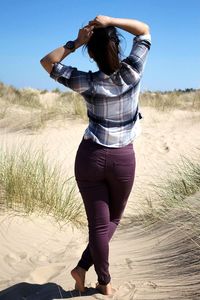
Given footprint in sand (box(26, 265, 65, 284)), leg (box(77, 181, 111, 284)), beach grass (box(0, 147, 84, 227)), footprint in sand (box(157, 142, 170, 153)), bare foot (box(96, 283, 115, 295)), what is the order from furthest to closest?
footprint in sand (box(157, 142, 170, 153))
beach grass (box(0, 147, 84, 227))
footprint in sand (box(26, 265, 65, 284))
bare foot (box(96, 283, 115, 295))
leg (box(77, 181, 111, 284))

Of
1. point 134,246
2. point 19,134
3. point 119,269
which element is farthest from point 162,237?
point 19,134

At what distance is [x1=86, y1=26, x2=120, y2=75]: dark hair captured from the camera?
262 centimetres

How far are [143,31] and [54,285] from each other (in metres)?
1.84

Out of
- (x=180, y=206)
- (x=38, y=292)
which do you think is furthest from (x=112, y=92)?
(x=180, y=206)

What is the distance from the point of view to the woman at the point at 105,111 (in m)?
2.63

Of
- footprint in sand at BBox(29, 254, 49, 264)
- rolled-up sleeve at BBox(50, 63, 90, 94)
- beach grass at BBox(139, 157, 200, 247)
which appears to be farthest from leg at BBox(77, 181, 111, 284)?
footprint in sand at BBox(29, 254, 49, 264)

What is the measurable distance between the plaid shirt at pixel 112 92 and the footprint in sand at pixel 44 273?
1390mm

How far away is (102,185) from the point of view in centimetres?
283

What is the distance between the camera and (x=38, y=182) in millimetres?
5152

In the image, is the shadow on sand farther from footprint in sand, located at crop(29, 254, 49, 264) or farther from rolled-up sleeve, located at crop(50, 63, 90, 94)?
rolled-up sleeve, located at crop(50, 63, 90, 94)

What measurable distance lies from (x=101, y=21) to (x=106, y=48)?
143mm

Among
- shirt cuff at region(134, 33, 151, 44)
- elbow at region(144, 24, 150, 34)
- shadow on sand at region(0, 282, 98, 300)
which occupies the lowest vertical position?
shadow on sand at region(0, 282, 98, 300)

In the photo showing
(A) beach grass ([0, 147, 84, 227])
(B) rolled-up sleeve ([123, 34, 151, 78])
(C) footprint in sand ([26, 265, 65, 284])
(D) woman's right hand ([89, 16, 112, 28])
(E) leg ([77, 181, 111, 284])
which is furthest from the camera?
(A) beach grass ([0, 147, 84, 227])

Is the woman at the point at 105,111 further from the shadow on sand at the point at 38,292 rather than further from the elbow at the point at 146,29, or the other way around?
the shadow on sand at the point at 38,292
